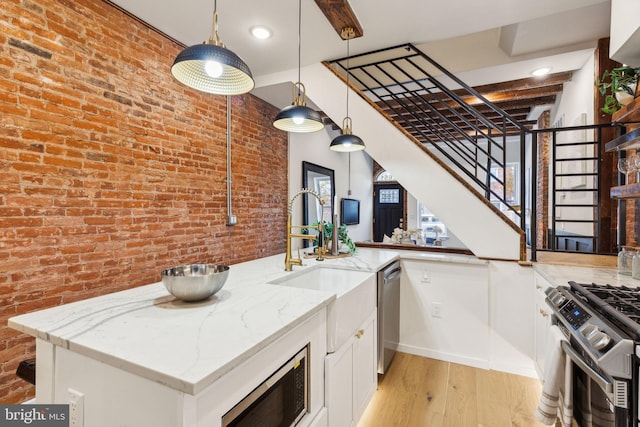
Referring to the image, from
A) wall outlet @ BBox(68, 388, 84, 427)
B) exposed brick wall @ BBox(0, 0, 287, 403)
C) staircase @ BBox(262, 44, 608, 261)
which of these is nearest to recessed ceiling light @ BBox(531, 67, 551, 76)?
staircase @ BBox(262, 44, 608, 261)

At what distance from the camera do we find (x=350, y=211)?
21.7 ft

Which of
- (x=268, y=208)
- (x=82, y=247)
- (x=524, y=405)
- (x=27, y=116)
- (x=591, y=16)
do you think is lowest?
(x=524, y=405)

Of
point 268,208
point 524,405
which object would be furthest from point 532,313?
point 268,208

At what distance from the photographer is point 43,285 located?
195cm

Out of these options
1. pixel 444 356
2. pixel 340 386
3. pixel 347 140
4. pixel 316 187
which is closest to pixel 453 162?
pixel 347 140

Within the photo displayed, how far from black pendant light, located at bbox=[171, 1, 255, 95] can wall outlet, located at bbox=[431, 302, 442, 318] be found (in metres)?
2.43

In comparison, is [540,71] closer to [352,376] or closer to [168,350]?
[352,376]

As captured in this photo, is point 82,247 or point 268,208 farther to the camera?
point 268,208

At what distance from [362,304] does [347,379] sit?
45 centimetres

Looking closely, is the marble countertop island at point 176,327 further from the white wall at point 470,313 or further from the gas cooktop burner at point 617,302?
the white wall at point 470,313

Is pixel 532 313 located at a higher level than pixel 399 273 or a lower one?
lower

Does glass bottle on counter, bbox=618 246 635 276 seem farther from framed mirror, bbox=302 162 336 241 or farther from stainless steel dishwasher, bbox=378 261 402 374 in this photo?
framed mirror, bbox=302 162 336 241

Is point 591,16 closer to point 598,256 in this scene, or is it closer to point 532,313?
point 598,256

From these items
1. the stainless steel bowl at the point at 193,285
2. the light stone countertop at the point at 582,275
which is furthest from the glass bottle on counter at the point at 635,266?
the stainless steel bowl at the point at 193,285
